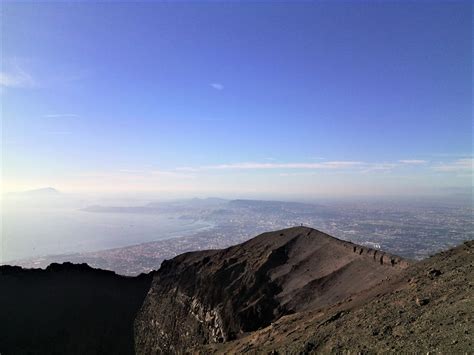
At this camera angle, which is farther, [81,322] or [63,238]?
[63,238]

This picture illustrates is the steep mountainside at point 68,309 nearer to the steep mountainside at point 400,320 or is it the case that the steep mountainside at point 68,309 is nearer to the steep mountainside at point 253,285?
the steep mountainside at point 253,285

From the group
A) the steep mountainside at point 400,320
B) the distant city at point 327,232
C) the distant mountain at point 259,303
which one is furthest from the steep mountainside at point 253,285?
the distant city at point 327,232

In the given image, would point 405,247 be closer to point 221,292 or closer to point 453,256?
point 221,292

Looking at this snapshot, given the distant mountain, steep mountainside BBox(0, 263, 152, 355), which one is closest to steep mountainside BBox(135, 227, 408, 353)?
the distant mountain

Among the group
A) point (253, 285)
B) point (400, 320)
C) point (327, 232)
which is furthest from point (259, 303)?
point (327, 232)

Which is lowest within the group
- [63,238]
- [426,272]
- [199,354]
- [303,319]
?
[63,238]

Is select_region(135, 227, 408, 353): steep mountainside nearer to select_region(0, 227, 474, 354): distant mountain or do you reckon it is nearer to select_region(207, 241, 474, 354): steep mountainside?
select_region(0, 227, 474, 354): distant mountain

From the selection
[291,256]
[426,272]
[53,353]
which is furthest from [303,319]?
[53,353]
